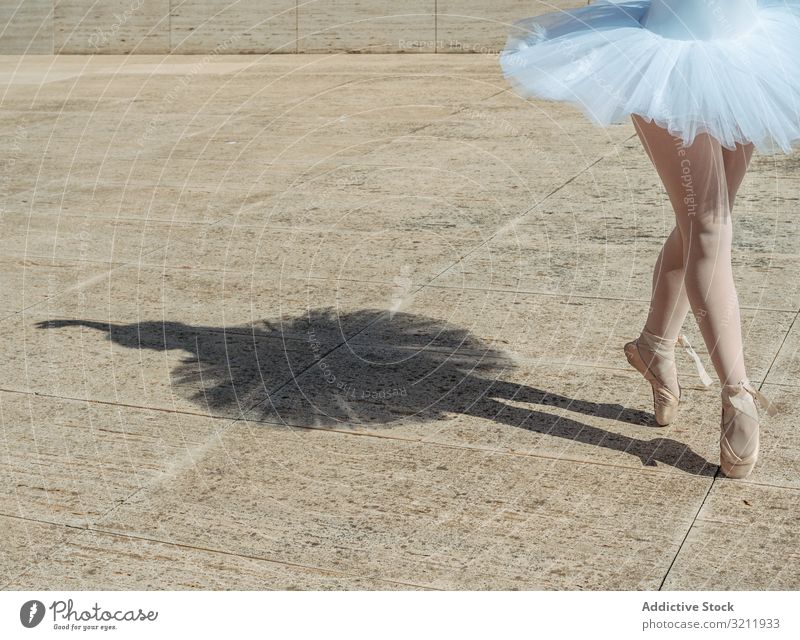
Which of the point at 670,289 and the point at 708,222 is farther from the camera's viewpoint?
the point at 670,289

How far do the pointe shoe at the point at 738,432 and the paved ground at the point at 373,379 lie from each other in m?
0.10

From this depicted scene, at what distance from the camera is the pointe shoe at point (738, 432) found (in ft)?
12.5

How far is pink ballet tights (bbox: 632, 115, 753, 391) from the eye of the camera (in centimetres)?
372

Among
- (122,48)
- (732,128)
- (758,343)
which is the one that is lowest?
(122,48)

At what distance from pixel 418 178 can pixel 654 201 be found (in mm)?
1873

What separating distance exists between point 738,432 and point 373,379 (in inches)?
63.2

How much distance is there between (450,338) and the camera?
534cm

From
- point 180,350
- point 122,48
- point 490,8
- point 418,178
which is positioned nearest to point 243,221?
point 418,178

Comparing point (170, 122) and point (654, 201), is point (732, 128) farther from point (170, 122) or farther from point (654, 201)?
point (170, 122)

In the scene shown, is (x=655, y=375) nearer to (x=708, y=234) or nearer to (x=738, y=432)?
(x=738, y=432)
